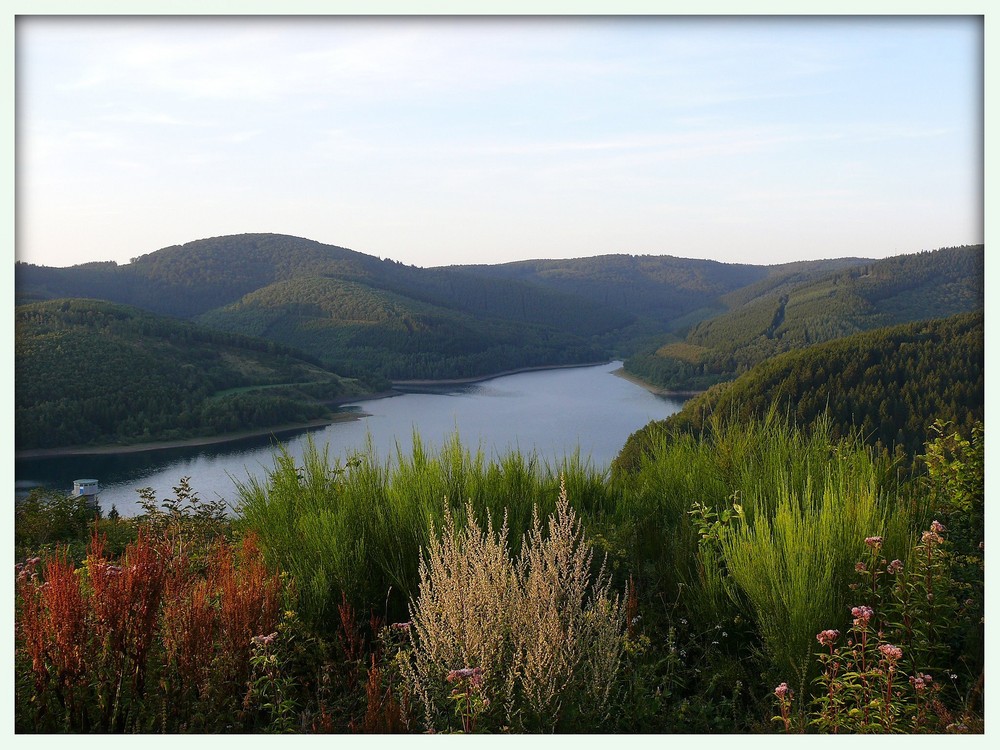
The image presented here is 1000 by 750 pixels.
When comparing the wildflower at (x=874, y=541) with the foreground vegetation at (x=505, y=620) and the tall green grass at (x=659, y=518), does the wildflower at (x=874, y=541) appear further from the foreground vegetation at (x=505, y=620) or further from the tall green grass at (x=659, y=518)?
the tall green grass at (x=659, y=518)

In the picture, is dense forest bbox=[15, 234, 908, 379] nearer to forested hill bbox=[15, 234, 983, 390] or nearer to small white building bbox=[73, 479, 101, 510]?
forested hill bbox=[15, 234, 983, 390]

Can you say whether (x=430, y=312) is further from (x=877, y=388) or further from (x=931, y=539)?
(x=931, y=539)

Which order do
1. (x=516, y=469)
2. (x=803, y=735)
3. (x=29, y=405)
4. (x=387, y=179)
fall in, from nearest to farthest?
(x=803, y=735) < (x=516, y=469) < (x=29, y=405) < (x=387, y=179)

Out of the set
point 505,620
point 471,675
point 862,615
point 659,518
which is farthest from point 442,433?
point 862,615

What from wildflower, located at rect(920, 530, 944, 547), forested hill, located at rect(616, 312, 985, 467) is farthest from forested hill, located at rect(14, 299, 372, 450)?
wildflower, located at rect(920, 530, 944, 547)

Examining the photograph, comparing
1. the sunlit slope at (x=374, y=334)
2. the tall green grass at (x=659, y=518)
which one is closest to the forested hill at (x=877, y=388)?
the tall green grass at (x=659, y=518)

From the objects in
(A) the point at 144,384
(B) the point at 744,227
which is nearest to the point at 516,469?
(B) the point at 744,227

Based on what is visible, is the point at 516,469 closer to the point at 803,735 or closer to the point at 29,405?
the point at 803,735
